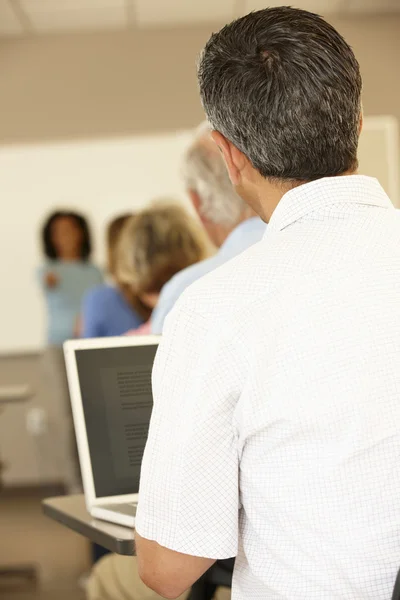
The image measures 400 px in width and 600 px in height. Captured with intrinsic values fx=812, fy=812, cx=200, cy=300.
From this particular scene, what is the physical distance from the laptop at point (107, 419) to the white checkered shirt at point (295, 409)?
0.51 metres

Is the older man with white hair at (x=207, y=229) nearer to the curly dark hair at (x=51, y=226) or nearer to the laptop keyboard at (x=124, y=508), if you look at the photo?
the laptop keyboard at (x=124, y=508)

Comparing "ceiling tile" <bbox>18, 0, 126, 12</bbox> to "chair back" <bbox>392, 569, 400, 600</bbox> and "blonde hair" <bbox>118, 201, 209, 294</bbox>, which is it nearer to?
"blonde hair" <bbox>118, 201, 209, 294</bbox>

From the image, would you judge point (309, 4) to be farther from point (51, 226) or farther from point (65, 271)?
point (65, 271)

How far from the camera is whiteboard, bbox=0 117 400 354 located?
496 cm

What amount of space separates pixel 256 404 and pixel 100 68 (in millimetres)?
4419

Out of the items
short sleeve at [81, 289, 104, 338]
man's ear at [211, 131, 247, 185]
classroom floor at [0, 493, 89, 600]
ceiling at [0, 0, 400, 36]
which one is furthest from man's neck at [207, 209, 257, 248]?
ceiling at [0, 0, 400, 36]

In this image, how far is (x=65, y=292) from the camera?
4.94m

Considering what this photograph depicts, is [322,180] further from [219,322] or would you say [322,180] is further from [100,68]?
[100,68]

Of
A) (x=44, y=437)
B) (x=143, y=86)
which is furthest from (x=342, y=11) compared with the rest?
(x=44, y=437)

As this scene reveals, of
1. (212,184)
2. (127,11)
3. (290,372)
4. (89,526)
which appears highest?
(127,11)

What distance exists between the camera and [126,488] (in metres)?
1.41

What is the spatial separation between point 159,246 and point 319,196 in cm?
172

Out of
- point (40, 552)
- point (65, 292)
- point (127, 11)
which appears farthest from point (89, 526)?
point (127, 11)

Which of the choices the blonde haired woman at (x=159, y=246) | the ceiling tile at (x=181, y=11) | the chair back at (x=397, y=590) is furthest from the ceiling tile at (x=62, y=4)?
the chair back at (x=397, y=590)
